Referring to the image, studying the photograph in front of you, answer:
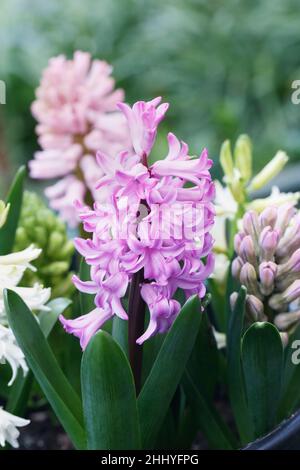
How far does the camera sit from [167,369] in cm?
56

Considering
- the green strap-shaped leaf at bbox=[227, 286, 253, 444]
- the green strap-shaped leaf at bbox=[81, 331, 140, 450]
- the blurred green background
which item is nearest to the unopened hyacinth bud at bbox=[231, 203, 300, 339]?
the green strap-shaped leaf at bbox=[227, 286, 253, 444]

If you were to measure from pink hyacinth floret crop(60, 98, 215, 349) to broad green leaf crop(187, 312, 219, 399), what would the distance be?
0.08 m

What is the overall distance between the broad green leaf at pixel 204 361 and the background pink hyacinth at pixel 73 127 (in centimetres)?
31

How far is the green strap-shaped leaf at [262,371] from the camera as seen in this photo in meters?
0.57

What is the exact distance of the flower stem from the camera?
0.56m

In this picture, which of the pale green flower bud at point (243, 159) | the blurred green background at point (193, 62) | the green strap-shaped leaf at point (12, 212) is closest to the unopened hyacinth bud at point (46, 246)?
the green strap-shaped leaf at point (12, 212)

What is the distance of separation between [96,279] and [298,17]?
2.12m

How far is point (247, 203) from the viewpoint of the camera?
740 millimetres

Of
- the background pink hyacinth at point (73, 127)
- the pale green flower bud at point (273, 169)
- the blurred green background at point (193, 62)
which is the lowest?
the pale green flower bud at point (273, 169)

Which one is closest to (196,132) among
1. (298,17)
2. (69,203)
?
(298,17)

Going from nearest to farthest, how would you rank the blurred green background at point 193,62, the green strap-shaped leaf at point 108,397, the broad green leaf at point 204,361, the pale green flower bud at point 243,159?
1. the green strap-shaped leaf at point 108,397
2. the broad green leaf at point 204,361
3. the pale green flower bud at point 243,159
4. the blurred green background at point 193,62

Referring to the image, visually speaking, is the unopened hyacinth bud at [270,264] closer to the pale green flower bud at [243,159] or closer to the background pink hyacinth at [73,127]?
the pale green flower bud at [243,159]

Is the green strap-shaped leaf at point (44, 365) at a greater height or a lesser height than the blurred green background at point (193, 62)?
lesser
